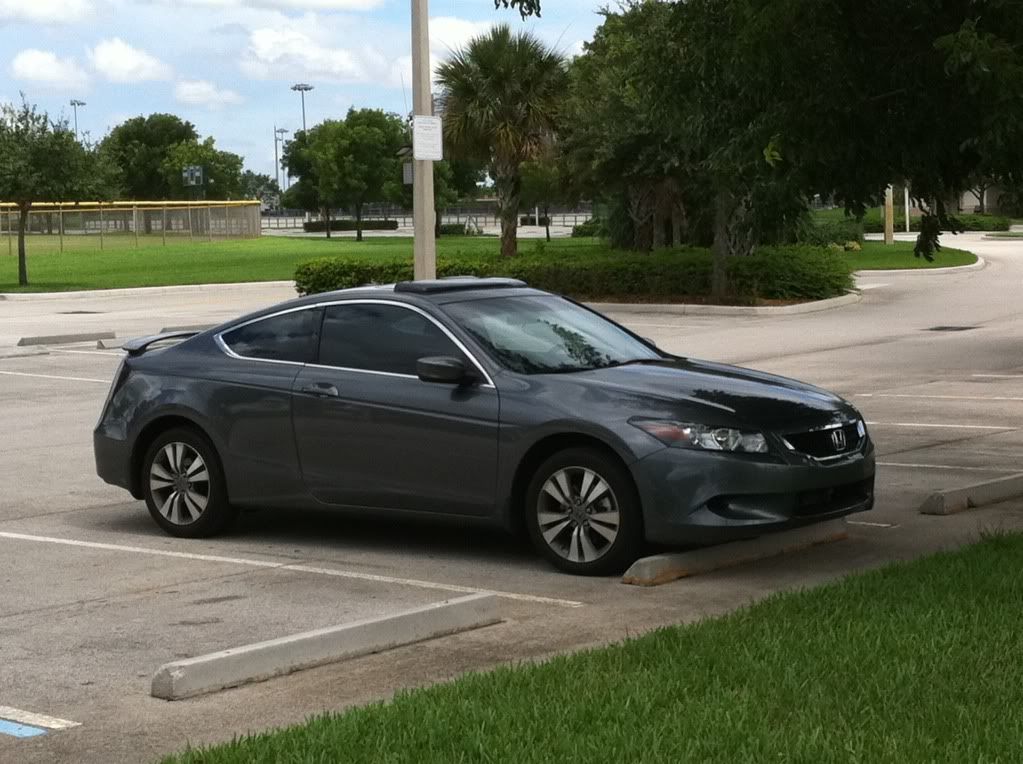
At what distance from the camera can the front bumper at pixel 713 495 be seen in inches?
337

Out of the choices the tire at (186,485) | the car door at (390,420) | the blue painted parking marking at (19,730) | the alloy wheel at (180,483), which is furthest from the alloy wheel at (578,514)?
the blue painted parking marking at (19,730)

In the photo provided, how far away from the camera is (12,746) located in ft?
19.5

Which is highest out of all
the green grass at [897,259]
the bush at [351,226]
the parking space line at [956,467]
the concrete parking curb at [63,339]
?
the bush at [351,226]

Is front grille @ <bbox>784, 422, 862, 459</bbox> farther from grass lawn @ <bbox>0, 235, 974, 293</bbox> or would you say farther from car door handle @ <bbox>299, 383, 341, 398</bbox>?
grass lawn @ <bbox>0, 235, 974, 293</bbox>

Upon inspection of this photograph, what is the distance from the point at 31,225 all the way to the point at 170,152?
58.2m

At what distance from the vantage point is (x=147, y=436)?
34.1ft

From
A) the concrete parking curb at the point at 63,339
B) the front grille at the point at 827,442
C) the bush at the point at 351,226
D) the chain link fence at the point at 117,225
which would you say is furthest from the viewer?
the bush at the point at 351,226

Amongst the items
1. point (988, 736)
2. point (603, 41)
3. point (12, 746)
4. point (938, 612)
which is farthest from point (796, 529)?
point (603, 41)

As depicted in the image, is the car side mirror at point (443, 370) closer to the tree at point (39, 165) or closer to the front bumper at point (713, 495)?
the front bumper at point (713, 495)

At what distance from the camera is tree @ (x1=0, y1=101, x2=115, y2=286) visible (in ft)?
146

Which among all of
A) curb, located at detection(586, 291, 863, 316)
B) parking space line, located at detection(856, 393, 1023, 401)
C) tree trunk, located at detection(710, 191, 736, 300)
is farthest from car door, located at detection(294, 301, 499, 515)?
tree trunk, located at detection(710, 191, 736, 300)

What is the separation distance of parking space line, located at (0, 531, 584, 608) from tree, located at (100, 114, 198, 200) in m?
132

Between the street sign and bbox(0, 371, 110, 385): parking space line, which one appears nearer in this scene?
bbox(0, 371, 110, 385): parking space line

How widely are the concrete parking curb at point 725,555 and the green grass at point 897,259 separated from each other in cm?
3618
